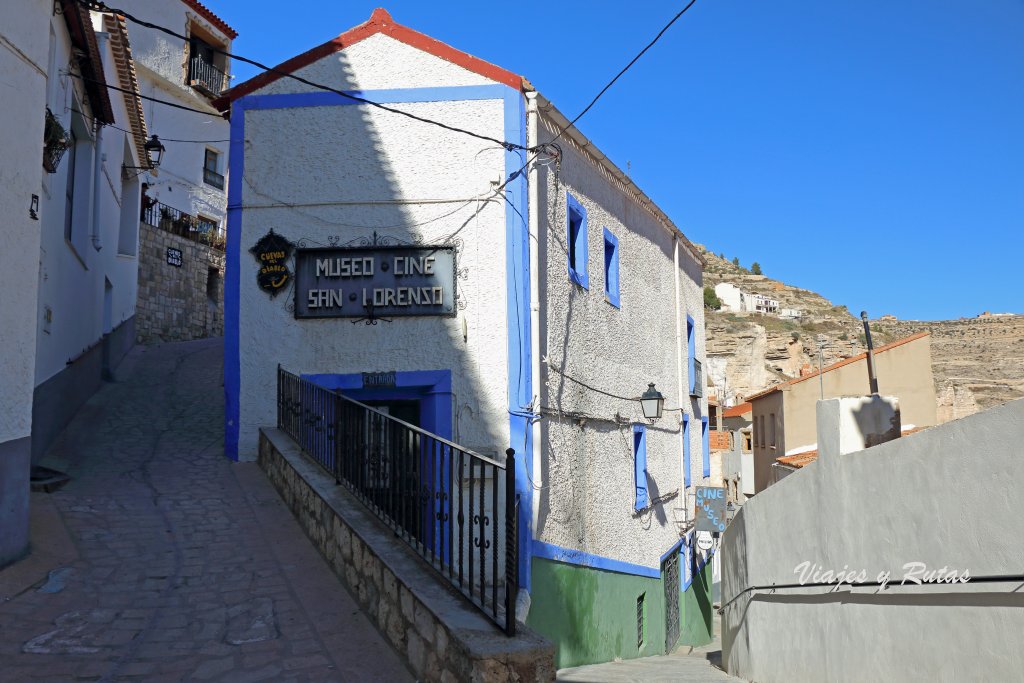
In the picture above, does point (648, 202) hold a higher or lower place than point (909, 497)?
higher

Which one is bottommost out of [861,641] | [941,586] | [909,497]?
[861,641]

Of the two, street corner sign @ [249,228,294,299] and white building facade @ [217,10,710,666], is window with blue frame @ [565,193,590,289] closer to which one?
white building facade @ [217,10,710,666]

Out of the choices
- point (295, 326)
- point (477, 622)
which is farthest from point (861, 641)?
point (295, 326)

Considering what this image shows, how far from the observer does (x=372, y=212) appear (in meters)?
9.97

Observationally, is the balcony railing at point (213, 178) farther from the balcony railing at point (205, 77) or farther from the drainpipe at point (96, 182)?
the drainpipe at point (96, 182)

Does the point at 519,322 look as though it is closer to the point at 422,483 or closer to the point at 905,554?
the point at 422,483

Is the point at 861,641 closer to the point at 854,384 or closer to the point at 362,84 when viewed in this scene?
the point at 362,84

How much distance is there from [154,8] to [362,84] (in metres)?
19.8

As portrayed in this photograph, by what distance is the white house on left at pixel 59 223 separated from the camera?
6223 mm

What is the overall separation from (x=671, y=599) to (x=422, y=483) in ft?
35.9

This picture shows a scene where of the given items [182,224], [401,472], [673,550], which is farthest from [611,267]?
[182,224]

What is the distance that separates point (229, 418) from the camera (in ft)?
32.8

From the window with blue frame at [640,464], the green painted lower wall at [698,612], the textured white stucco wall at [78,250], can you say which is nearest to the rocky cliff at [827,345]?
the green painted lower wall at [698,612]

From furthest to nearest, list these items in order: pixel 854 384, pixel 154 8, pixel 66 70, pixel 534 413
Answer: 1. pixel 154 8
2. pixel 854 384
3. pixel 66 70
4. pixel 534 413
